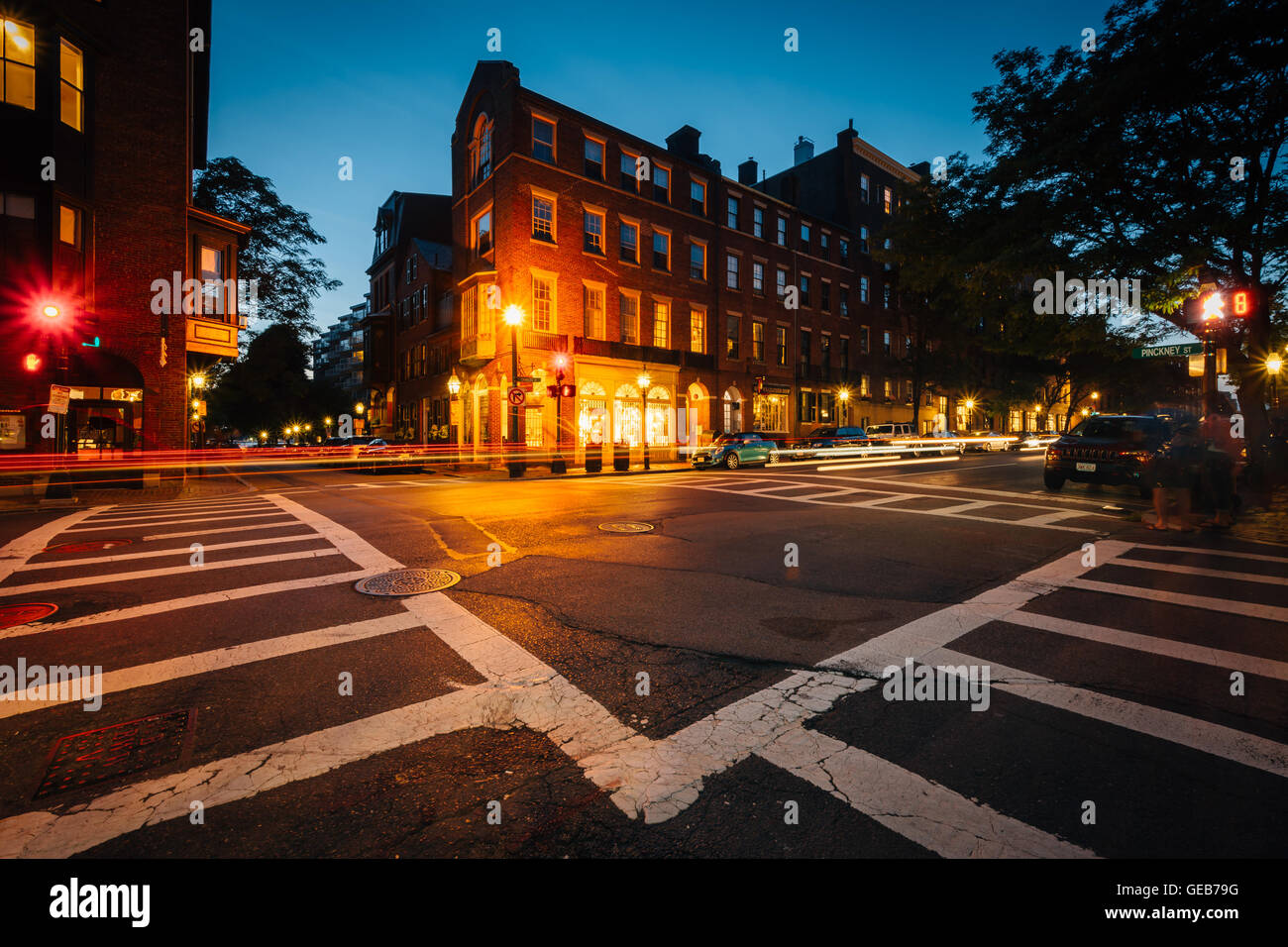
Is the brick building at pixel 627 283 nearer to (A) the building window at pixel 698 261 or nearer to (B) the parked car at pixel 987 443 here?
(A) the building window at pixel 698 261

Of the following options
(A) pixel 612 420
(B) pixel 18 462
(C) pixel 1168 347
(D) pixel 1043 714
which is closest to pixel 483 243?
(A) pixel 612 420

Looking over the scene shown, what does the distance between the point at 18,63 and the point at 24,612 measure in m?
20.0

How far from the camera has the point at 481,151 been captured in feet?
92.5

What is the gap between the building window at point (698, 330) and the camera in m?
32.2

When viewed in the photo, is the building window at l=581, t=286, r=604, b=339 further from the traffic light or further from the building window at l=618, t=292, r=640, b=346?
the traffic light

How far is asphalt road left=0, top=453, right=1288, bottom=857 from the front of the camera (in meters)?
2.30

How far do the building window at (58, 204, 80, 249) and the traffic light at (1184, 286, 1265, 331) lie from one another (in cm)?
2766

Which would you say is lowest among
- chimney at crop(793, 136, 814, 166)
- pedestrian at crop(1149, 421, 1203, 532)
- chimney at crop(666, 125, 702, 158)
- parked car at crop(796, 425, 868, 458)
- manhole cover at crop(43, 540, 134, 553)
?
manhole cover at crop(43, 540, 134, 553)

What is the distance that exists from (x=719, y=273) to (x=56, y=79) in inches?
1078

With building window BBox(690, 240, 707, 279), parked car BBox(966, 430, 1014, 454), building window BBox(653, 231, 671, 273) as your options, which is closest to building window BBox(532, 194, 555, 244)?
building window BBox(653, 231, 671, 273)

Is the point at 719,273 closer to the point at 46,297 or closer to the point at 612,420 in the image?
the point at 612,420

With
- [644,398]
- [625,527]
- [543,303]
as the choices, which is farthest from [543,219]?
[625,527]

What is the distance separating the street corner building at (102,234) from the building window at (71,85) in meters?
0.04

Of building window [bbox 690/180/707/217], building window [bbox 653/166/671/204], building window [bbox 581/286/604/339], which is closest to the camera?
building window [bbox 581/286/604/339]
